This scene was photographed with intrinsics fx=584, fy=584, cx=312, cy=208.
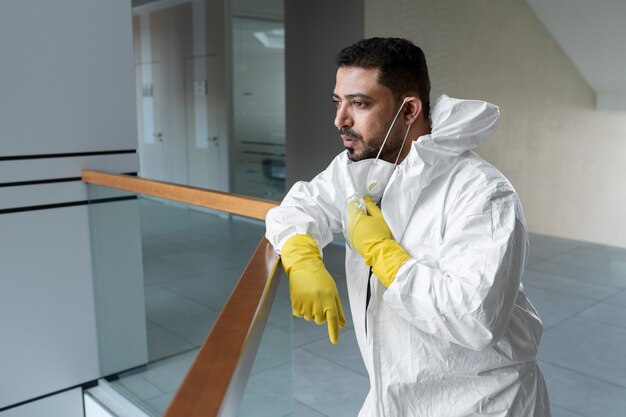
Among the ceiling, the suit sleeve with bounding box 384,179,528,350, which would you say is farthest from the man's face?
the ceiling

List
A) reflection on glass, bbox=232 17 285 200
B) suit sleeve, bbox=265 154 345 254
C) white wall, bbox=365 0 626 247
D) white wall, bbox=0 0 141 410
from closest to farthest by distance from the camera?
suit sleeve, bbox=265 154 345 254 < white wall, bbox=0 0 141 410 < white wall, bbox=365 0 626 247 < reflection on glass, bbox=232 17 285 200

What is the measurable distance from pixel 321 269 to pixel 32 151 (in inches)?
95.4

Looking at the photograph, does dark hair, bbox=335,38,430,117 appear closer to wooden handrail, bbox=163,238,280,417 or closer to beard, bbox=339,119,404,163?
beard, bbox=339,119,404,163

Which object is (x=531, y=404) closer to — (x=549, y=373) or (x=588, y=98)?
(x=549, y=373)

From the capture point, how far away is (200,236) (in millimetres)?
3178

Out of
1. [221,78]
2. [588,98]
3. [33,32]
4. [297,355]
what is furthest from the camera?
[221,78]

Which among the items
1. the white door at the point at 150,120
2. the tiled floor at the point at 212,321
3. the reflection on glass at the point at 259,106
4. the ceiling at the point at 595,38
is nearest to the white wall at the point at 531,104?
the ceiling at the point at 595,38

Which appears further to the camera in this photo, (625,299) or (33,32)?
(625,299)

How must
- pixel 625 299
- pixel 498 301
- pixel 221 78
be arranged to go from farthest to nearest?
pixel 221 78 → pixel 625 299 → pixel 498 301

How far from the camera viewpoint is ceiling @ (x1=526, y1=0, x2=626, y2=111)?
226 inches

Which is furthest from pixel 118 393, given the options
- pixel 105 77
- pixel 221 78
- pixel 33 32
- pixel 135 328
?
pixel 221 78

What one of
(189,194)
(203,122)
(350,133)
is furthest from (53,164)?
(203,122)

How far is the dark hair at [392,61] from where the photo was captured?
1471 millimetres

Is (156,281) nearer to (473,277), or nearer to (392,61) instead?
(392,61)
